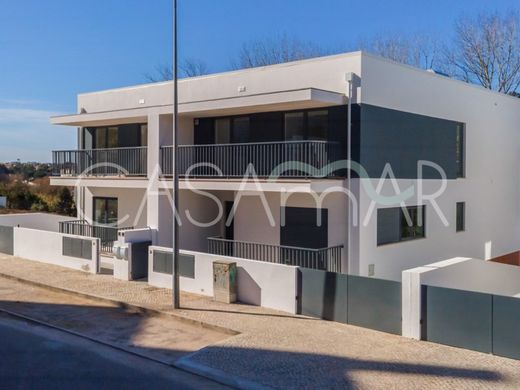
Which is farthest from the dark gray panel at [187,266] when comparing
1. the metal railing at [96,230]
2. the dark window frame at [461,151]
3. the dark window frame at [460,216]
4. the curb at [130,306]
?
the dark window frame at [461,151]

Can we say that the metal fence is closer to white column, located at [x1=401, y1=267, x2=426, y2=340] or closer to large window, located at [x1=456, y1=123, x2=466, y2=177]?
white column, located at [x1=401, y1=267, x2=426, y2=340]

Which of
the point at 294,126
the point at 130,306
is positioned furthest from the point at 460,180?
the point at 130,306

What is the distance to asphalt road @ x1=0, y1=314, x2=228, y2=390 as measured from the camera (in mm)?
8008

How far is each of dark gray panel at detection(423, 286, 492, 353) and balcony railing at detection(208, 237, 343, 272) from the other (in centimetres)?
431

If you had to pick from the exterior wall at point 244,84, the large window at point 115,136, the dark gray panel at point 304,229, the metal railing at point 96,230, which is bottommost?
the metal railing at point 96,230

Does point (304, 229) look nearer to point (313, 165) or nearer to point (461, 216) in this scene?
point (313, 165)

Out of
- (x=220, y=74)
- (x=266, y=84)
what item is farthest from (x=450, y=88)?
(x=220, y=74)

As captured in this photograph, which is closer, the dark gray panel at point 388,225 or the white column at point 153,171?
the dark gray panel at point 388,225

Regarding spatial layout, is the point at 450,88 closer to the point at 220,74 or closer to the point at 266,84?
the point at 266,84

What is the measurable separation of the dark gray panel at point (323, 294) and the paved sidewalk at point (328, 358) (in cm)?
28

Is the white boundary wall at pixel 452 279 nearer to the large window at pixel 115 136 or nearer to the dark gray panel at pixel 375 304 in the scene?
the dark gray panel at pixel 375 304

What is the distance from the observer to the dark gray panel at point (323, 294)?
1145 cm

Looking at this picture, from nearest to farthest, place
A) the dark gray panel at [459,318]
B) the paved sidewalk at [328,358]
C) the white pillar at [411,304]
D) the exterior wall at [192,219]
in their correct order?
the paved sidewalk at [328,358] < the dark gray panel at [459,318] < the white pillar at [411,304] < the exterior wall at [192,219]

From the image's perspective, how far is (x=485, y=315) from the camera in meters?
9.45
